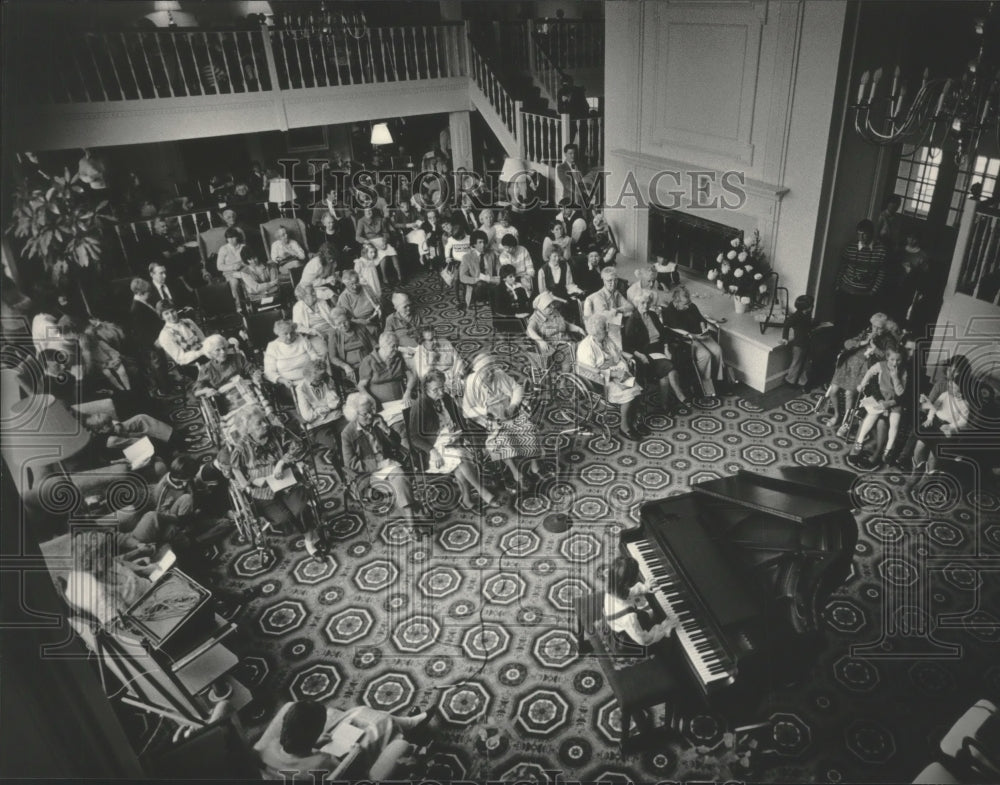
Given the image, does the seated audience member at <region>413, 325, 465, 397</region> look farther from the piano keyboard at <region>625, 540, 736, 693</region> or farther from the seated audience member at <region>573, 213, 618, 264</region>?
the seated audience member at <region>573, 213, 618, 264</region>

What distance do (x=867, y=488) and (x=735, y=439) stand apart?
1.29 metres

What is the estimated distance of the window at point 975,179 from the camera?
7.86 meters

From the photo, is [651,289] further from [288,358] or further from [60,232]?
[60,232]

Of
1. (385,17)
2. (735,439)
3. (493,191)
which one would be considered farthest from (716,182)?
(385,17)

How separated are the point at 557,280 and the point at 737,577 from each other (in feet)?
17.9

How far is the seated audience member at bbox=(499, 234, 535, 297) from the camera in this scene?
9.43 metres

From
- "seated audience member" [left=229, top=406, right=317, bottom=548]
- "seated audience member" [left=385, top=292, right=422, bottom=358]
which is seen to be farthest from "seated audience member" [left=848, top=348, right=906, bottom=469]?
"seated audience member" [left=229, top=406, right=317, bottom=548]

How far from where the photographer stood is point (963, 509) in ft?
19.2

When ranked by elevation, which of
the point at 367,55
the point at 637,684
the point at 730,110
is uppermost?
the point at 367,55

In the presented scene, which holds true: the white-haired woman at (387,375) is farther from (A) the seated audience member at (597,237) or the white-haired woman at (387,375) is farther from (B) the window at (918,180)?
(B) the window at (918,180)

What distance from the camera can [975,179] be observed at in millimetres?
8148

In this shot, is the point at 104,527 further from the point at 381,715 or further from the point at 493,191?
the point at 493,191

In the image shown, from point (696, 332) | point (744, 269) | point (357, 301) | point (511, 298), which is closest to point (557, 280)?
point (511, 298)

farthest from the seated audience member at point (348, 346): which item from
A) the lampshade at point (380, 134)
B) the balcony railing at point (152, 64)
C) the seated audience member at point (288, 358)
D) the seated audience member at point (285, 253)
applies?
the lampshade at point (380, 134)
